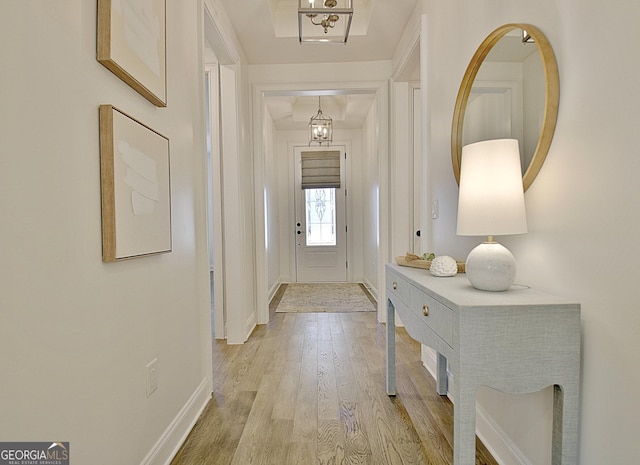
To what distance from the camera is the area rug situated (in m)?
4.54

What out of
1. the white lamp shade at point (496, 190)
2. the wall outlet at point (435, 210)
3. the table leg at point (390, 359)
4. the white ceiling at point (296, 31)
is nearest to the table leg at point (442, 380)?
the table leg at point (390, 359)

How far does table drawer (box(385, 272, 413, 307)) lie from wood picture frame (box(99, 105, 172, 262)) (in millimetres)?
1141

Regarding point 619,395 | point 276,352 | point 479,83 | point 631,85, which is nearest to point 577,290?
point 619,395

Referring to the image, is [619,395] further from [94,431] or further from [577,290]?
[94,431]

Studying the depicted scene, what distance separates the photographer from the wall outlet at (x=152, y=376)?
4.93 feet

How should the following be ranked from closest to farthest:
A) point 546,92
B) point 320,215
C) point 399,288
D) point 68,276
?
1. point 68,276
2. point 546,92
3. point 399,288
4. point 320,215

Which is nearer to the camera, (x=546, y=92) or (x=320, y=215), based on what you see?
(x=546, y=92)

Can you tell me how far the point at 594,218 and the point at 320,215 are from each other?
546 centimetres

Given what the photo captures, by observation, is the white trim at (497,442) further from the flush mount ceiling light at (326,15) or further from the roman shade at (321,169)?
the roman shade at (321,169)

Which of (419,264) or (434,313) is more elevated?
(419,264)

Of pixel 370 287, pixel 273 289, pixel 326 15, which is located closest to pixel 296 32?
pixel 326 15

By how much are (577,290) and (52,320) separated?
5.02ft

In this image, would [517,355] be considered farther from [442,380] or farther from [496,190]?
[442,380]

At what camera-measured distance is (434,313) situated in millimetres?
1419
